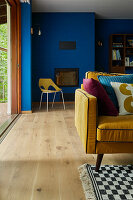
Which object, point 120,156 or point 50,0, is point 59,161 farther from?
point 50,0

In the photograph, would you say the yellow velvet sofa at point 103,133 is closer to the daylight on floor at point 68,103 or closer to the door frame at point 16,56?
the daylight on floor at point 68,103

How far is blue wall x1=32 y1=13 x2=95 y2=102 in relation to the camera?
6.02 m

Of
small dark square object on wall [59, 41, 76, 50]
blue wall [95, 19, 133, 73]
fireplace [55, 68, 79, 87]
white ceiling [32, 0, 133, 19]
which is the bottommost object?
fireplace [55, 68, 79, 87]

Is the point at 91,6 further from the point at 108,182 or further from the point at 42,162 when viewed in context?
the point at 108,182

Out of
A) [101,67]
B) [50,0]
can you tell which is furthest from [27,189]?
[101,67]

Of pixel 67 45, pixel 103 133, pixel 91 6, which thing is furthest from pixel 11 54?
pixel 103 133

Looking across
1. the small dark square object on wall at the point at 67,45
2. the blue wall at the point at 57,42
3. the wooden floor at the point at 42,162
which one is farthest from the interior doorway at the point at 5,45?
the small dark square object on wall at the point at 67,45

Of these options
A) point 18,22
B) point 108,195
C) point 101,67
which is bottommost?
point 108,195

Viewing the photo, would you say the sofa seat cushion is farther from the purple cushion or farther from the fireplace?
the fireplace

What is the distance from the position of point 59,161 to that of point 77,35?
15.5 ft

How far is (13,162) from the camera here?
1.98 metres

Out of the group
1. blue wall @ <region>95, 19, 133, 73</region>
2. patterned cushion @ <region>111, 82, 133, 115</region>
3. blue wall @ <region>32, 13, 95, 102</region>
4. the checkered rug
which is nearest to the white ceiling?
blue wall @ <region>32, 13, 95, 102</region>

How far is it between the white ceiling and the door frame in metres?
0.90

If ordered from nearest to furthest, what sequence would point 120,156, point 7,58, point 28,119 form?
point 120,156 → point 28,119 → point 7,58
